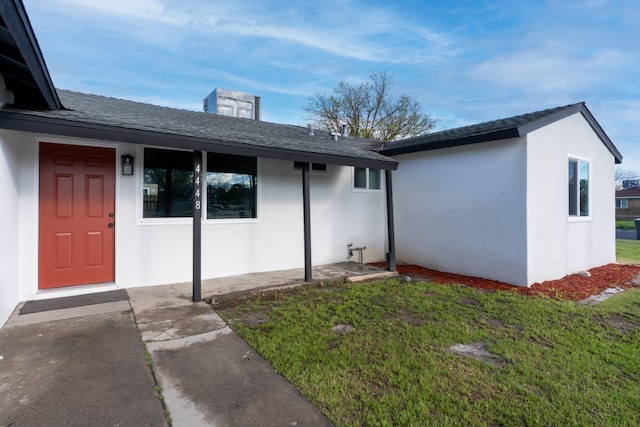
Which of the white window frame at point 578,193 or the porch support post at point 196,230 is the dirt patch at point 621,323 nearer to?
the white window frame at point 578,193

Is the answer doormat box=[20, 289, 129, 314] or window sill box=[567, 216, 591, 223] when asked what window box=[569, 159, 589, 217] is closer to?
window sill box=[567, 216, 591, 223]

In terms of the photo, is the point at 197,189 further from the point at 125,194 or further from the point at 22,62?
the point at 22,62

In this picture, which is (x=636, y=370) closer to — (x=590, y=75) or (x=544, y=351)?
(x=544, y=351)

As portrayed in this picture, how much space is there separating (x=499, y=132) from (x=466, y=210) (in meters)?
1.68

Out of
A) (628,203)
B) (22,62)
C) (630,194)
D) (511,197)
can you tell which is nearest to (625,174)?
(630,194)

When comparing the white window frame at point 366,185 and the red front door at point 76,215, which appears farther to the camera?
the white window frame at point 366,185

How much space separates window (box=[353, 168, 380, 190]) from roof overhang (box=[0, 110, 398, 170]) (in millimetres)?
2060

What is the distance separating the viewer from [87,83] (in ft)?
38.8

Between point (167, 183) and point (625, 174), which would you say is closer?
point (167, 183)

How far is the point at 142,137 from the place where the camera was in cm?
393

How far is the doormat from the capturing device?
4043mm

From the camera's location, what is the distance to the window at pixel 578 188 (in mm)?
7039

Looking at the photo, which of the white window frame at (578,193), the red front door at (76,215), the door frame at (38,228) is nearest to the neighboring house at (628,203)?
the white window frame at (578,193)

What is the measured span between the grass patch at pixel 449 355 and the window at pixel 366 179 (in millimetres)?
3570
